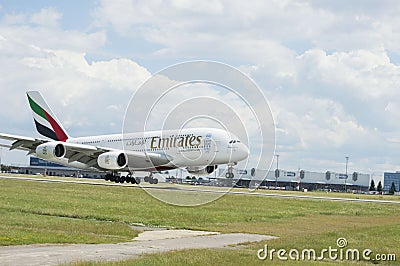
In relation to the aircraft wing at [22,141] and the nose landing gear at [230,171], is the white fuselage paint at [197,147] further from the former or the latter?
the aircraft wing at [22,141]

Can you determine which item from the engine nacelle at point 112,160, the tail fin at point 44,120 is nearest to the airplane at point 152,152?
the engine nacelle at point 112,160

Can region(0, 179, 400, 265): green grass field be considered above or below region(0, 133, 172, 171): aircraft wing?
below

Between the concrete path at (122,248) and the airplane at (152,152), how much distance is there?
3022 cm

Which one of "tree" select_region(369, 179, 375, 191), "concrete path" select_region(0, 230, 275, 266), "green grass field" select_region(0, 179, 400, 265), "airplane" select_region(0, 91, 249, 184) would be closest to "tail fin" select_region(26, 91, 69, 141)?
"airplane" select_region(0, 91, 249, 184)

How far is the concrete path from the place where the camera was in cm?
1412

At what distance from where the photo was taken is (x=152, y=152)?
56.6 m

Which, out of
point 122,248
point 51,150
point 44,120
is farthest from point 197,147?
point 122,248

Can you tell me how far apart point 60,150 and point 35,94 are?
20320 millimetres

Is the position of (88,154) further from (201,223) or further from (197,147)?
(201,223)

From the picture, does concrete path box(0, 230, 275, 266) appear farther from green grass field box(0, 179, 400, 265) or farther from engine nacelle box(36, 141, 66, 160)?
engine nacelle box(36, 141, 66, 160)

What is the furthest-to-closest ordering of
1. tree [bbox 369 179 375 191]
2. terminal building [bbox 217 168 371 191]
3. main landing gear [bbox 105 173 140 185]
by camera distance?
1. tree [bbox 369 179 375 191]
2. terminal building [bbox 217 168 371 191]
3. main landing gear [bbox 105 173 140 185]

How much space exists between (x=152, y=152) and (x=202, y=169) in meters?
4.80

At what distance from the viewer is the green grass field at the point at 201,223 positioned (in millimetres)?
17328

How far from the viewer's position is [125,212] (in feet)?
98.2
